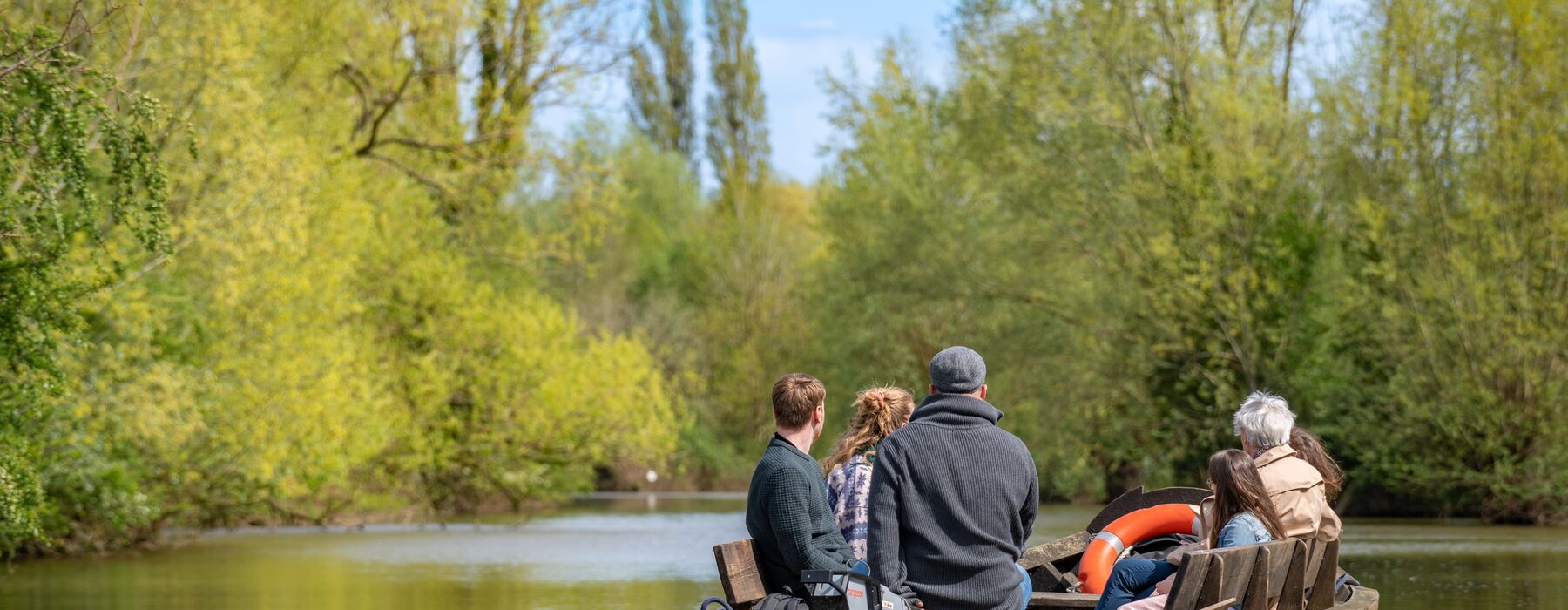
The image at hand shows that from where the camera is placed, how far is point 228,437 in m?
21.2

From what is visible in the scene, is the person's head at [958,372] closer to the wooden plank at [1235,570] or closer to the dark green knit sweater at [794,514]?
the dark green knit sweater at [794,514]

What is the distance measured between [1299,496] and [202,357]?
17319mm

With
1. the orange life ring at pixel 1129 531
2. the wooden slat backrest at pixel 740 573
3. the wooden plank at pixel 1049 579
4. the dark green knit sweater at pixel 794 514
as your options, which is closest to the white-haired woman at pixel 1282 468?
the orange life ring at pixel 1129 531

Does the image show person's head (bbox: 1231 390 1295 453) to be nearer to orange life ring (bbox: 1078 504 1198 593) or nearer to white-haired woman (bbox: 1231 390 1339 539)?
white-haired woman (bbox: 1231 390 1339 539)

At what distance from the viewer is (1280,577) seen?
7066 mm

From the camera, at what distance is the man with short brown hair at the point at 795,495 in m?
6.49

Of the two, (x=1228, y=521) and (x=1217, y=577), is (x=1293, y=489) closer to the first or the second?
(x=1228, y=521)

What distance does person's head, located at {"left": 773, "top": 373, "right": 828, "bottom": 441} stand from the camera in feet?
21.4

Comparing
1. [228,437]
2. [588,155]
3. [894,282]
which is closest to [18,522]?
[228,437]

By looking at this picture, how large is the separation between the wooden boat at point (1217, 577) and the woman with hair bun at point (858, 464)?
45 cm

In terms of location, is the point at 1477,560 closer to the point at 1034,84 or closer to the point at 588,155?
the point at 1034,84

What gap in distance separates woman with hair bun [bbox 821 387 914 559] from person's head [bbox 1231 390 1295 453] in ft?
5.15

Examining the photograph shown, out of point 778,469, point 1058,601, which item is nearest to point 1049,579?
point 1058,601

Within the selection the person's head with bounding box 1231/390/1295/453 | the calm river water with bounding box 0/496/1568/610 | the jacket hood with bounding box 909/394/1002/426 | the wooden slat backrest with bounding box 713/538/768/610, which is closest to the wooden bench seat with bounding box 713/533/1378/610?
the wooden slat backrest with bounding box 713/538/768/610
